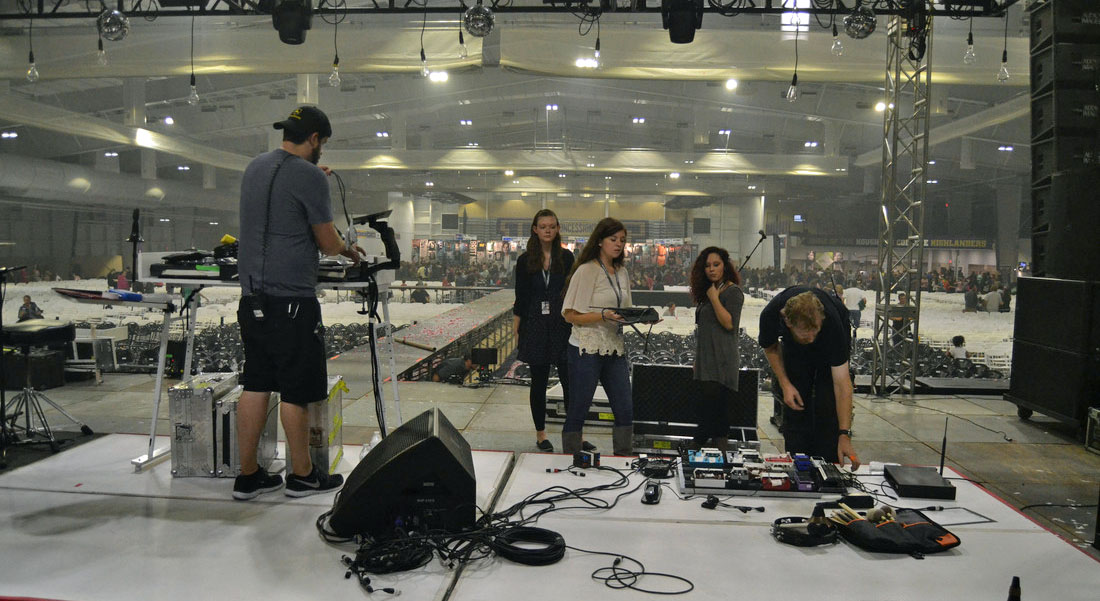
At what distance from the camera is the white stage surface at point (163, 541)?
5.82 feet

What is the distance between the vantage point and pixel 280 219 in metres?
2.43

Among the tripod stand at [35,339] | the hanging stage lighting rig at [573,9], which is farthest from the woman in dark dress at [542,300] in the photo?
the tripod stand at [35,339]

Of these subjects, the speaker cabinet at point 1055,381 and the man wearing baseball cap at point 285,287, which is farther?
the speaker cabinet at point 1055,381

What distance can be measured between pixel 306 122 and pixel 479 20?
3216 mm

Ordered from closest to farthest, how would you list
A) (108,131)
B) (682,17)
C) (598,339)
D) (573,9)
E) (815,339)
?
1. (815,339)
2. (598,339)
3. (682,17)
4. (573,9)
5. (108,131)

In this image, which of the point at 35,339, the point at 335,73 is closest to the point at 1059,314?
the point at 335,73

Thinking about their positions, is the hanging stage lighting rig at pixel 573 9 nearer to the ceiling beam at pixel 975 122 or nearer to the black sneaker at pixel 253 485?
the ceiling beam at pixel 975 122

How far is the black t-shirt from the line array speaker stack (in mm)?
3316

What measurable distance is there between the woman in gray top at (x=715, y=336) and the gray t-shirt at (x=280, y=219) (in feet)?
7.46

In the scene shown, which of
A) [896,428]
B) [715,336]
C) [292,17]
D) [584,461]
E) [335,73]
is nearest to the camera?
[584,461]

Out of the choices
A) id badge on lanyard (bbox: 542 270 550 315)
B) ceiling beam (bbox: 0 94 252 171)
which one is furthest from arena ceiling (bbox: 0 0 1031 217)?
id badge on lanyard (bbox: 542 270 550 315)

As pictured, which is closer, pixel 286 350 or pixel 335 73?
pixel 286 350

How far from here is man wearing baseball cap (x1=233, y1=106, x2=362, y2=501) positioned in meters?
2.43

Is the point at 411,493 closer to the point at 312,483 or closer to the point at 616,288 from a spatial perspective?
the point at 312,483
